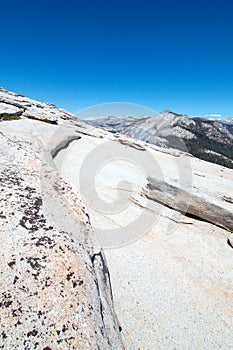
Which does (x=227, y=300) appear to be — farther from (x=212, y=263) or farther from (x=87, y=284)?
(x=87, y=284)

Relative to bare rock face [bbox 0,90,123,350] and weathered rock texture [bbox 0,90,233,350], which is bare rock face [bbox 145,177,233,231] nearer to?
weathered rock texture [bbox 0,90,233,350]

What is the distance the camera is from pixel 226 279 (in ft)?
27.0

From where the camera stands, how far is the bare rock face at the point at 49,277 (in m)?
3.25

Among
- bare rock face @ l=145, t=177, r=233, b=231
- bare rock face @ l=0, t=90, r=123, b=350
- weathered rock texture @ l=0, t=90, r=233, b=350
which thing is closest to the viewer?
bare rock face @ l=0, t=90, r=123, b=350

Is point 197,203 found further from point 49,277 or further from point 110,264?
point 49,277

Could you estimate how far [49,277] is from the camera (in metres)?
3.98

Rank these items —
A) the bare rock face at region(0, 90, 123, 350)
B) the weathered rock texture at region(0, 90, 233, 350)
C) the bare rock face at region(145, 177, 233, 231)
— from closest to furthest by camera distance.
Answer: the bare rock face at region(0, 90, 123, 350) → the weathered rock texture at region(0, 90, 233, 350) → the bare rock face at region(145, 177, 233, 231)

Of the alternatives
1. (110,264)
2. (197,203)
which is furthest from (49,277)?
(197,203)

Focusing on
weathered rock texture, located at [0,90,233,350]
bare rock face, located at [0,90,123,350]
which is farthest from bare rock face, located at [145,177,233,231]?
bare rock face, located at [0,90,123,350]

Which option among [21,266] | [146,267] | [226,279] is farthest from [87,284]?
[226,279]

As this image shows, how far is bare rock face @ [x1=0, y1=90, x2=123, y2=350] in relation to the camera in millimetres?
3252

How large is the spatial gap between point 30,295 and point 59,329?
0.75 metres

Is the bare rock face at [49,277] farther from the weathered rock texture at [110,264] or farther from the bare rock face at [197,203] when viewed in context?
the bare rock face at [197,203]

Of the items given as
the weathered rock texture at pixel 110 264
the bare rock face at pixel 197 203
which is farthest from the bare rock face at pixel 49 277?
the bare rock face at pixel 197 203
